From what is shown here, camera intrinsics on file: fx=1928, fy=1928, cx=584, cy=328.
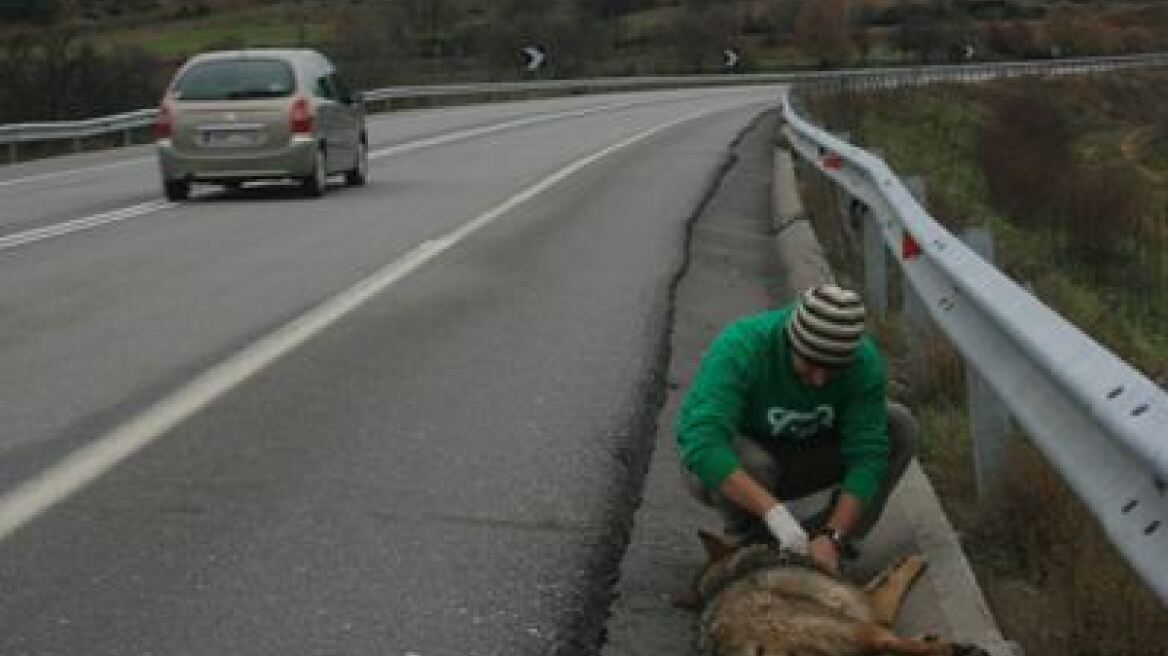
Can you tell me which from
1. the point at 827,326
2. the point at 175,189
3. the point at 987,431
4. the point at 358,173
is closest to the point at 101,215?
the point at 175,189

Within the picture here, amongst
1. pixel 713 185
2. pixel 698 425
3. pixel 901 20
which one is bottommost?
pixel 901 20

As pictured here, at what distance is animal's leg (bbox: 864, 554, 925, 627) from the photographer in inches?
188

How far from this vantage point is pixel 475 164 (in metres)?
25.3

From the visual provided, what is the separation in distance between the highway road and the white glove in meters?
0.55

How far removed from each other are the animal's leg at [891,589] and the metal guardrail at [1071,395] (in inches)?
18.9

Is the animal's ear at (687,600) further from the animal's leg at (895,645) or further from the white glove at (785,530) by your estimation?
the animal's leg at (895,645)

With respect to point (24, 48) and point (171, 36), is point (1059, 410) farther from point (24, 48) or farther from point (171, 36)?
point (171, 36)

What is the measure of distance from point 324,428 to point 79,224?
10.0m

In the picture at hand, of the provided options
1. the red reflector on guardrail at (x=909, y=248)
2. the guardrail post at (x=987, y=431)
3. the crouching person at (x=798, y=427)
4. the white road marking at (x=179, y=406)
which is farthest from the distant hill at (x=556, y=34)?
the crouching person at (x=798, y=427)

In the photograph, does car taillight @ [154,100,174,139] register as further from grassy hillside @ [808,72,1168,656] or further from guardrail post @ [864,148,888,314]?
guardrail post @ [864,148,888,314]

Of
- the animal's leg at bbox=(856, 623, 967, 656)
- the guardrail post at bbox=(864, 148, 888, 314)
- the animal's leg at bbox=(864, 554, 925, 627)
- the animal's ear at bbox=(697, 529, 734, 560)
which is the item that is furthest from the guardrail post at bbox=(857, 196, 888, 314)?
the animal's leg at bbox=(856, 623, 967, 656)

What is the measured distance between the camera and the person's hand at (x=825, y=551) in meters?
5.03

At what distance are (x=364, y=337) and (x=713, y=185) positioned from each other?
11.7 meters

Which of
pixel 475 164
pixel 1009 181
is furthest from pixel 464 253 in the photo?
pixel 1009 181
